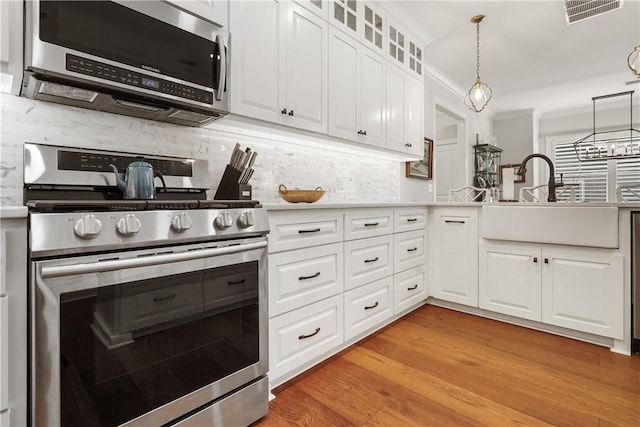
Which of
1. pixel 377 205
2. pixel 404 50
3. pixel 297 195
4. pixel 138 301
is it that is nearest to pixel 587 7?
pixel 404 50

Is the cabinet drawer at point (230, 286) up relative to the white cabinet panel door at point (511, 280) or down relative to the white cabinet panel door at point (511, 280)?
up

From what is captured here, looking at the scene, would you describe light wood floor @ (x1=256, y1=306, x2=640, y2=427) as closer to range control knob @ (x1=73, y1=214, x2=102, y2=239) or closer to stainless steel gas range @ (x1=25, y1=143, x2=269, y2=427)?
stainless steel gas range @ (x1=25, y1=143, x2=269, y2=427)

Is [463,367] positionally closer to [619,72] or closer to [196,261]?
[196,261]

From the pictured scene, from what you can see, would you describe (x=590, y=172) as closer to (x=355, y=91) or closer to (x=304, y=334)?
(x=355, y=91)

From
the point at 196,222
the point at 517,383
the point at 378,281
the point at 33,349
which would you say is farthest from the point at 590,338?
the point at 33,349

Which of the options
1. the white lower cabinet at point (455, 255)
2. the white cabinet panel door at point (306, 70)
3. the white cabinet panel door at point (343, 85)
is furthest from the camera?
the white lower cabinet at point (455, 255)

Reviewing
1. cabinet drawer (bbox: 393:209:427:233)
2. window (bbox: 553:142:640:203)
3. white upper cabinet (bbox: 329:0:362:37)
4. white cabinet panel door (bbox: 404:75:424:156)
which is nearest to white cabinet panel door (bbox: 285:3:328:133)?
white upper cabinet (bbox: 329:0:362:37)

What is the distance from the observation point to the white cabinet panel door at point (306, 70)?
6.42ft

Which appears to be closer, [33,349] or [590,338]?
[33,349]

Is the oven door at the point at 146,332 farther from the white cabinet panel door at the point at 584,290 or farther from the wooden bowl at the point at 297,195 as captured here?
the white cabinet panel door at the point at 584,290

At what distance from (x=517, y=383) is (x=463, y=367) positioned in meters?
0.27

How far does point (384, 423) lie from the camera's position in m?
1.43

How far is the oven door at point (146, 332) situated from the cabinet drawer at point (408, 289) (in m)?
1.37

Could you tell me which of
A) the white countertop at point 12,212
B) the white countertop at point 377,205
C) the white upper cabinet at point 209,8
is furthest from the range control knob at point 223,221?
the white upper cabinet at point 209,8
